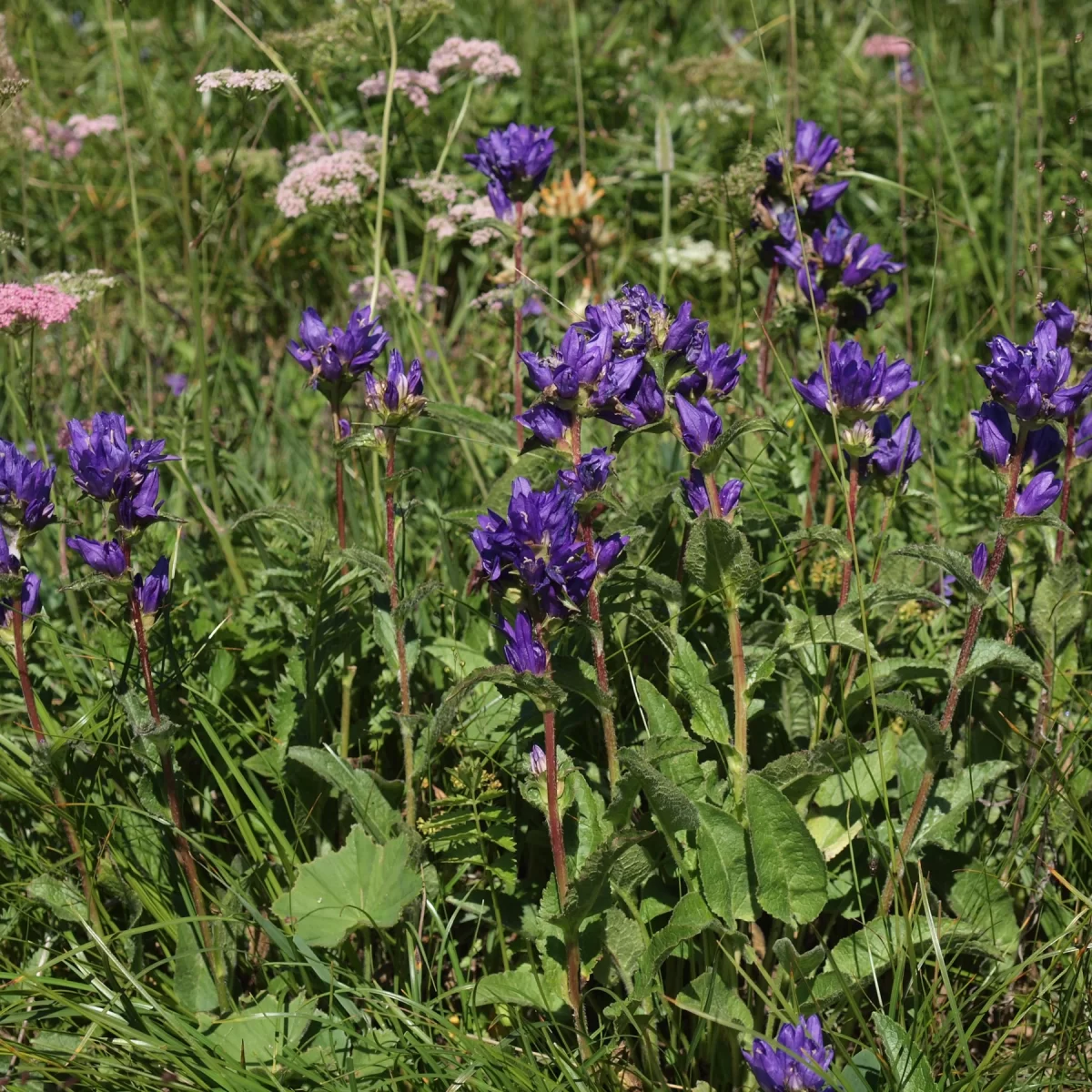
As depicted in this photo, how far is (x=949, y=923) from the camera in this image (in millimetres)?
2020

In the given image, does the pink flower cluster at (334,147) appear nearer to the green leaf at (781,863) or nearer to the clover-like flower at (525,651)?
the clover-like flower at (525,651)

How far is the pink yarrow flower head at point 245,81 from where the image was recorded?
8.07ft

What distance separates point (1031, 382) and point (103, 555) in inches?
57.6

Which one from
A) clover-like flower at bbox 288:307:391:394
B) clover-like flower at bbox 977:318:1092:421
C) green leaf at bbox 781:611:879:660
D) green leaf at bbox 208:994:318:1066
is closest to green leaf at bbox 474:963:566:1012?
green leaf at bbox 208:994:318:1066

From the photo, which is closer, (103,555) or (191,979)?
(103,555)

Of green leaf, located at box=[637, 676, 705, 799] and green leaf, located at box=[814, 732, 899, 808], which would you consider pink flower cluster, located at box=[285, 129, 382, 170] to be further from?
green leaf, located at box=[814, 732, 899, 808]

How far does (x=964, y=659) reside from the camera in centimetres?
197

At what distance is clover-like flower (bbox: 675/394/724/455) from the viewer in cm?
195

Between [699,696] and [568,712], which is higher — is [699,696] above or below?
above

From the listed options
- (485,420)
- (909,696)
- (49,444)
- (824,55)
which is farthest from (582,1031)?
(824,55)

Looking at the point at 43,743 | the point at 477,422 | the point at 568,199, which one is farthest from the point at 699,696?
the point at 568,199

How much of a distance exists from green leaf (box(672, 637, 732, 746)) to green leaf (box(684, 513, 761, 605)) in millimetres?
116

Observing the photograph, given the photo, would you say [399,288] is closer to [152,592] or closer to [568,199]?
[568,199]

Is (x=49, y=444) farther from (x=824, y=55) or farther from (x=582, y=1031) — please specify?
(x=824, y=55)
